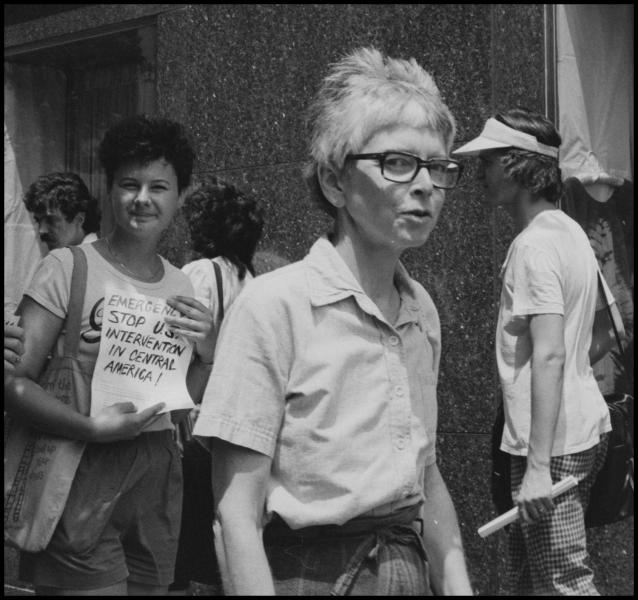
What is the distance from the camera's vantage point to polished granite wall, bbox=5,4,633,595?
18.7 feet

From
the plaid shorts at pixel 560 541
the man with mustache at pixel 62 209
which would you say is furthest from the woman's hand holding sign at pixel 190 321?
the man with mustache at pixel 62 209

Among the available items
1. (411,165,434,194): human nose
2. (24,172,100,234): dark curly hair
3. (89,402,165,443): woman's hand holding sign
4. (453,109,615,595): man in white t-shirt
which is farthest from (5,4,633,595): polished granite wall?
(411,165,434,194): human nose

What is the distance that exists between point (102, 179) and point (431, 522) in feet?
17.5

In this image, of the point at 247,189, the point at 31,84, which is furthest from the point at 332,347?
the point at 31,84

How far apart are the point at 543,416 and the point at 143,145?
1642 mm

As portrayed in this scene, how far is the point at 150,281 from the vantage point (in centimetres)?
404

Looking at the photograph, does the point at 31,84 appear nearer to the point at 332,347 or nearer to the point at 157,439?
the point at 157,439

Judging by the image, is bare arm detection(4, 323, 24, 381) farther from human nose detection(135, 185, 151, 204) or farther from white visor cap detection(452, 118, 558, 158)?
white visor cap detection(452, 118, 558, 158)

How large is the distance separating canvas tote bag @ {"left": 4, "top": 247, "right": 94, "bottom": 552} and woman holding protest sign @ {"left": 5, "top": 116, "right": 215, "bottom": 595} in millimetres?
18

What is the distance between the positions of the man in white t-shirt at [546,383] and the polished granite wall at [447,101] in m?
1.10

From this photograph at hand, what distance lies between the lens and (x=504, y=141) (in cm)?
473

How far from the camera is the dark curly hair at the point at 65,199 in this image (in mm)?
6391

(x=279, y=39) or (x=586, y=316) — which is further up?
(x=279, y=39)

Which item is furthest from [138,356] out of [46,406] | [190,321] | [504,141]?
[504,141]
